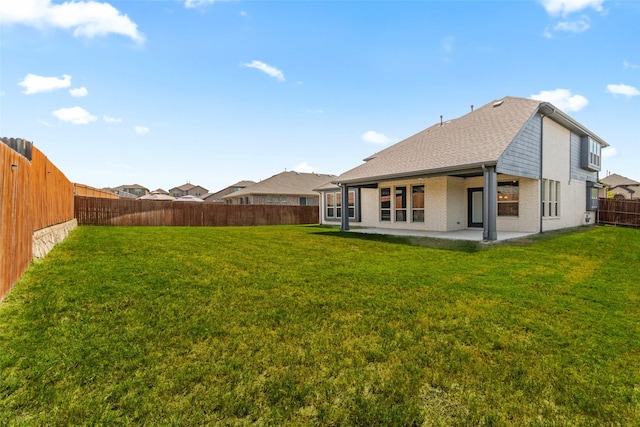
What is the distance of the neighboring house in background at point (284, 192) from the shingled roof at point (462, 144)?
683 inches

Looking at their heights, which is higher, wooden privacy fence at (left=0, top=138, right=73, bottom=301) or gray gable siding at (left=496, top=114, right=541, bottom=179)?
gray gable siding at (left=496, top=114, right=541, bottom=179)

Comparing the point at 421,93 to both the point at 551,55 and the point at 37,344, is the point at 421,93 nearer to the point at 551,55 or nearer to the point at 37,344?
the point at 551,55

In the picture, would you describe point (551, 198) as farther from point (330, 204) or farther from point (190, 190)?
point (190, 190)

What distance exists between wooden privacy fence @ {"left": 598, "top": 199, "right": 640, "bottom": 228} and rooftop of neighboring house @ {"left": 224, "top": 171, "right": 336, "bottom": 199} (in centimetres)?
2263

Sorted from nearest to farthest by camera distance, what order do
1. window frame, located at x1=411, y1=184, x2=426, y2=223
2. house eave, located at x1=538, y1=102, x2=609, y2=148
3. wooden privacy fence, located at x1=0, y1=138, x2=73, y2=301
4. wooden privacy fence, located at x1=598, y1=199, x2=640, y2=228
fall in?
wooden privacy fence, located at x1=0, y1=138, x2=73, y2=301, house eave, located at x1=538, y1=102, x2=609, y2=148, window frame, located at x1=411, y1=184, x2=426, y2=223, wooden privacy fence, located at x1=598, y1=199, x2=640, y2=228

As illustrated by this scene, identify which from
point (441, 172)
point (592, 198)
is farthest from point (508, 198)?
point (592, 198)

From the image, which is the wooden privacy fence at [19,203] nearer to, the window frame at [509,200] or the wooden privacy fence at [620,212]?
the window frame at [509,200]

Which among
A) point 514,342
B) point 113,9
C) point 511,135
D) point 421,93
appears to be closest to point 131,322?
point 514,342

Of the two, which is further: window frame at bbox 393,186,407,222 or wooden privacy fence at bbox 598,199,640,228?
wooden privacy fence at bbox 598,199,640,228

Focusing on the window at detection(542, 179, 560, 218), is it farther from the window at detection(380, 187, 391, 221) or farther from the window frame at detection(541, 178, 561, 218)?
the window at detection(380, 187, 391, 221)

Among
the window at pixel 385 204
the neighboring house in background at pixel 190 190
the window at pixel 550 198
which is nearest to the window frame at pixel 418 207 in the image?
the window at pixel 385 204

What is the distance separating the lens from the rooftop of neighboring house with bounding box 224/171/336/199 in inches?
1348

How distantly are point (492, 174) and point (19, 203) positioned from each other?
12.0 m

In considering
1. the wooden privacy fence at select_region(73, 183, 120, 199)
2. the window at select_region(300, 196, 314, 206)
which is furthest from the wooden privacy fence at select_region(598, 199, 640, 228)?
the wooden privacy fence at select_region(73, 183, 120, 199)
